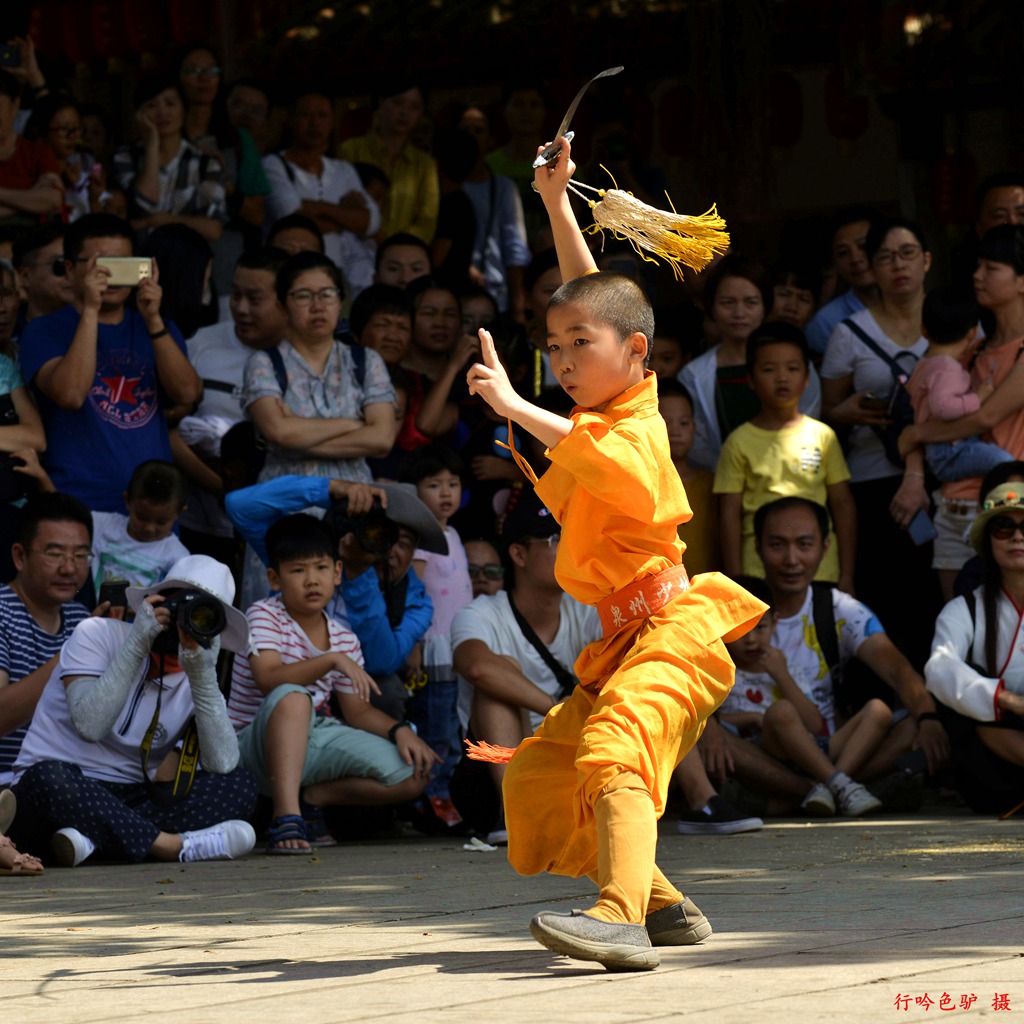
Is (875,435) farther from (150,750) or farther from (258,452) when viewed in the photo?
(150,750)

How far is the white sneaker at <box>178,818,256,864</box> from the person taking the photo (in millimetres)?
6125

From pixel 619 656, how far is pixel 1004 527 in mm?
3372

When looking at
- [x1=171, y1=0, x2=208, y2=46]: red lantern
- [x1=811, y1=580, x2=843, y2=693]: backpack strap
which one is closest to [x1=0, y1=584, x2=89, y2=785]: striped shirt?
[x1=811, y1=580, x2=843, y2=693]: backpack strap

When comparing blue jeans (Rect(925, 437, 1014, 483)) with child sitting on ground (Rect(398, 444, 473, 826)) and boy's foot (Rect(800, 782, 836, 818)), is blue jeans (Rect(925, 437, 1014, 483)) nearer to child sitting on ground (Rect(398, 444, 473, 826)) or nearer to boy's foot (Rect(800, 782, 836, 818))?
boy's foot (Rect(800, 782, 836, 818))

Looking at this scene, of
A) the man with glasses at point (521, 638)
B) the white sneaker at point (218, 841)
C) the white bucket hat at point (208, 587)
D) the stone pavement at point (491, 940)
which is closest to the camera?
the stone pavement at point (491, 940)

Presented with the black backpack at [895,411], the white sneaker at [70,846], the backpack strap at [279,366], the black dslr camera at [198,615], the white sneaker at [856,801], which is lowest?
the white sneaker at [856,801]

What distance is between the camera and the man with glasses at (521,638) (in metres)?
6.61

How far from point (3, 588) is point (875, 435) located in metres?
3.81

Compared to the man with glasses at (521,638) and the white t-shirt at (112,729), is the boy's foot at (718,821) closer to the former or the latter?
the man with glasses at (521,638)

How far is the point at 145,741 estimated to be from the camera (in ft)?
20.1

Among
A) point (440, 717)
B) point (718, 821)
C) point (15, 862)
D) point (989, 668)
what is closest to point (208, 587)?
point (15, 862)

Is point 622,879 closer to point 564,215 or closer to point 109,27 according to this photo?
point 564,215

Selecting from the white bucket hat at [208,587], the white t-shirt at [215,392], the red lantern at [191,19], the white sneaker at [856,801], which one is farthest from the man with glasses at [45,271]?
the red lantern at [191,19]

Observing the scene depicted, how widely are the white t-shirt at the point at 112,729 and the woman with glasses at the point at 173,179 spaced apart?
2885 mm
